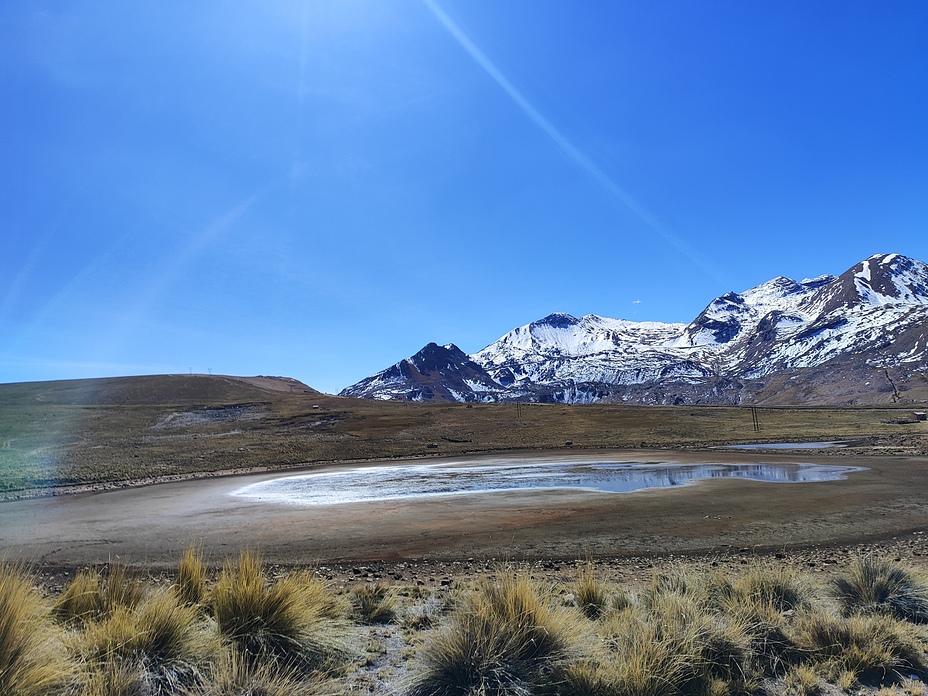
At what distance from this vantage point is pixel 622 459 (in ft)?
139

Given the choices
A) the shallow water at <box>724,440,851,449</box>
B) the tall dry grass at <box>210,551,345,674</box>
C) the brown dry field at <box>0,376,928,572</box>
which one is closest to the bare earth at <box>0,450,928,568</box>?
the brown dry field at <box>0,376,928,572</box>

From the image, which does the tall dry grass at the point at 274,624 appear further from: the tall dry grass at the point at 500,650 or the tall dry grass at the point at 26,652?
the tall dry grass at the point at 26,652

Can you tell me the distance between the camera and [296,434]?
67438 millimetres

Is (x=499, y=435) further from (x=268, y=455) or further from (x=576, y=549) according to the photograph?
(x=576, y=549)

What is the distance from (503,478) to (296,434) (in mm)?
43237

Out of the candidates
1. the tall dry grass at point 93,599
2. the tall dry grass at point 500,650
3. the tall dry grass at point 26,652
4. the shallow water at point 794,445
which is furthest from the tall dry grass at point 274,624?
the shallow water at point 794,445

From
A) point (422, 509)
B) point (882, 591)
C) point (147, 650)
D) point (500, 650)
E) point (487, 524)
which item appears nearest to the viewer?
point (147, 650)

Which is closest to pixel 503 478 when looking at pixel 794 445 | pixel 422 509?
pixel 422 509

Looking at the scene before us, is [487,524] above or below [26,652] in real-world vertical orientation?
below

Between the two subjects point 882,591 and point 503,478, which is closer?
point 882,591

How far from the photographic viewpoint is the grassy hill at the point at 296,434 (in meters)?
41.4

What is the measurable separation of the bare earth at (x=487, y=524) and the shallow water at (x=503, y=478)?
7.20ft

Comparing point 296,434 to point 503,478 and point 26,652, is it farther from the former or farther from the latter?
point 26,652

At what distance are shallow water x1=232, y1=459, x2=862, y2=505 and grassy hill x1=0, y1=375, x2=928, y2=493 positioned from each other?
12100 mm
